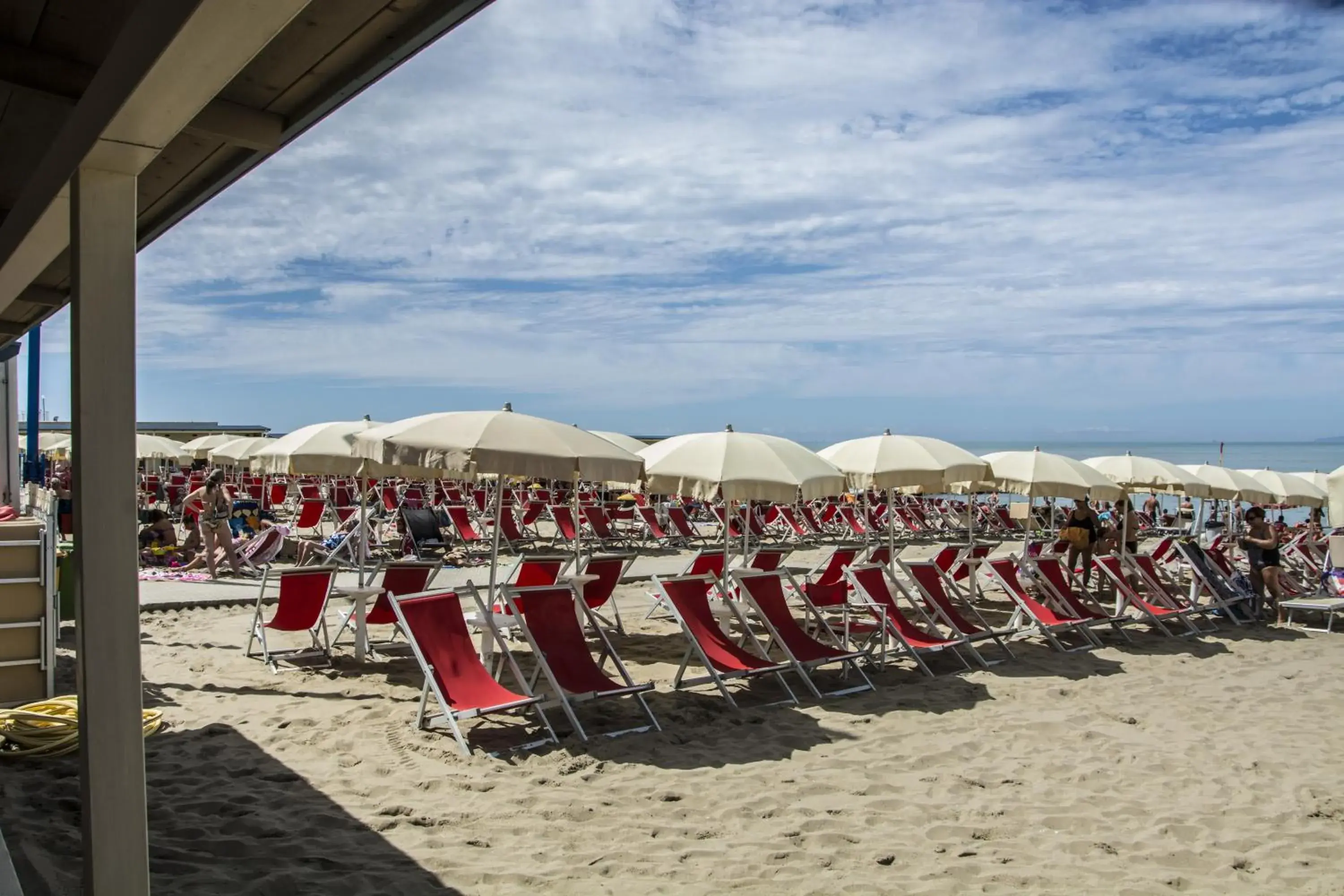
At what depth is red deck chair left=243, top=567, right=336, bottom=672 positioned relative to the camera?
252 inches

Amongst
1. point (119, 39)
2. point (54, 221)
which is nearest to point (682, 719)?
point (54, 221)

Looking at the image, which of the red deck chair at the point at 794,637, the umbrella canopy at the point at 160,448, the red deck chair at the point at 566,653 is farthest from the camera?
the umbrella canopy at the point at 160,448

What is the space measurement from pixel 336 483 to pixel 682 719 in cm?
1458

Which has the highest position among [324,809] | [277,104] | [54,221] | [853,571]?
[277,104]

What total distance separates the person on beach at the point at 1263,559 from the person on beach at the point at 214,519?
34.7 feet

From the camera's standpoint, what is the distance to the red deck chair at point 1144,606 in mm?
8641

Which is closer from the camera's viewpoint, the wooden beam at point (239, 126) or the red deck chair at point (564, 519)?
the wooden beam at point (239, 126)

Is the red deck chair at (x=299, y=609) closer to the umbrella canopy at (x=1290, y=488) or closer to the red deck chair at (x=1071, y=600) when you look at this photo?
the red deck chair at (x=1071, y=600)

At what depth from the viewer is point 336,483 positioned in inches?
738

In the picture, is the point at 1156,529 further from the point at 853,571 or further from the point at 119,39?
the point at 119,39

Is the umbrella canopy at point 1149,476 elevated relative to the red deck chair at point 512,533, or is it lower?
elevated

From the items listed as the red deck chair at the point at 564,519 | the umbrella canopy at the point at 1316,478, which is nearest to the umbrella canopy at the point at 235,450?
the red deck chair at the point at 564,519

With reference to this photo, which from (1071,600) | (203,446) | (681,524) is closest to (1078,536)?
(1071,600)

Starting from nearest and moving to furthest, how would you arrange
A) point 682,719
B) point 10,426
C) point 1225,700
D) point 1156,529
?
point 682,719 < point 1225,700 < point 10,426 < point 1156,529
